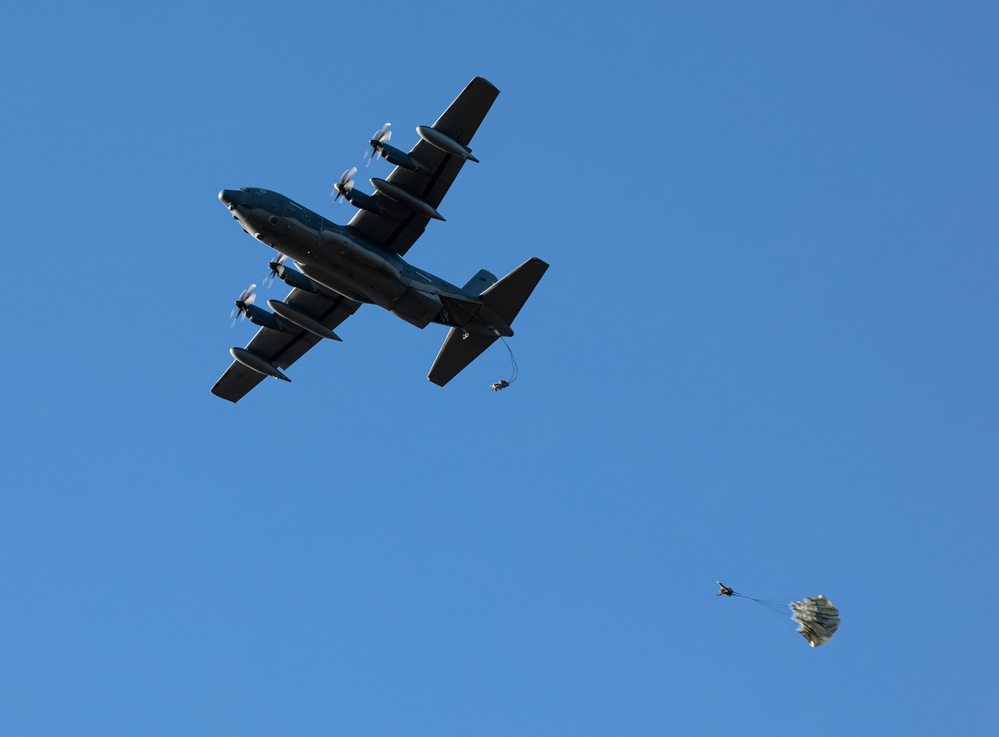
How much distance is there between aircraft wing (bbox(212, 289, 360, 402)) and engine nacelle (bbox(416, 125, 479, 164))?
9.43m

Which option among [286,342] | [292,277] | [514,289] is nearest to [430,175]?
[514,289]

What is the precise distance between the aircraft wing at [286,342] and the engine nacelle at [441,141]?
30.9 ft

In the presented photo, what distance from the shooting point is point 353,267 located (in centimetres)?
4462

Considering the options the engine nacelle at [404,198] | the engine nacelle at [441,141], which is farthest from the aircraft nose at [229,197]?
the engine nacelle at [441,141]

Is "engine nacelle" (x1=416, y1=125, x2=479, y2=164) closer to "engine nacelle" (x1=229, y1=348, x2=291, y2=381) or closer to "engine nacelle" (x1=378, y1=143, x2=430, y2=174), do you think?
"engine nacelle" (x1=378, y1=143, x2=430, y2=174)

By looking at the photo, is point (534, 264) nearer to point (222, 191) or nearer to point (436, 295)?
point (436, 295)

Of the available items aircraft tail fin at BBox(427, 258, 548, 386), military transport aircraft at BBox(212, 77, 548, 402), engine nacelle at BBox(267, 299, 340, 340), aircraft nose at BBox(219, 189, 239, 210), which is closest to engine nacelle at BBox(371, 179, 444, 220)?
military transport aircraft at BBox(212, 77, 548, 402)

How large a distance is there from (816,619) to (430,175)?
2256 cm

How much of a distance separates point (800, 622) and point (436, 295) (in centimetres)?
1946

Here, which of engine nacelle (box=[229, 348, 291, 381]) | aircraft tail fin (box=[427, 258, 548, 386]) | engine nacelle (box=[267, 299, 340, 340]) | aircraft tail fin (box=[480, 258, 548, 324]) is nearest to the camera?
aircraft tail fin (box=[480, 258, 548, 324])

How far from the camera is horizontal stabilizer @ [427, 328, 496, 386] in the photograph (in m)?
47.8

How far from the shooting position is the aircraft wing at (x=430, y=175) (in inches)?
1714

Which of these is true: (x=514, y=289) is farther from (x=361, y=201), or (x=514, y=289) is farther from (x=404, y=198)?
(x=361, y=201)

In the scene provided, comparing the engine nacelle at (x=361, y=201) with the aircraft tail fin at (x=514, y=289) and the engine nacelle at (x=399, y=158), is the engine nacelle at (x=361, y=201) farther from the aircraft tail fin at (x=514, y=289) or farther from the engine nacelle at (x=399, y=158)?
the aircraft tail fin at (x=514, y=289)
